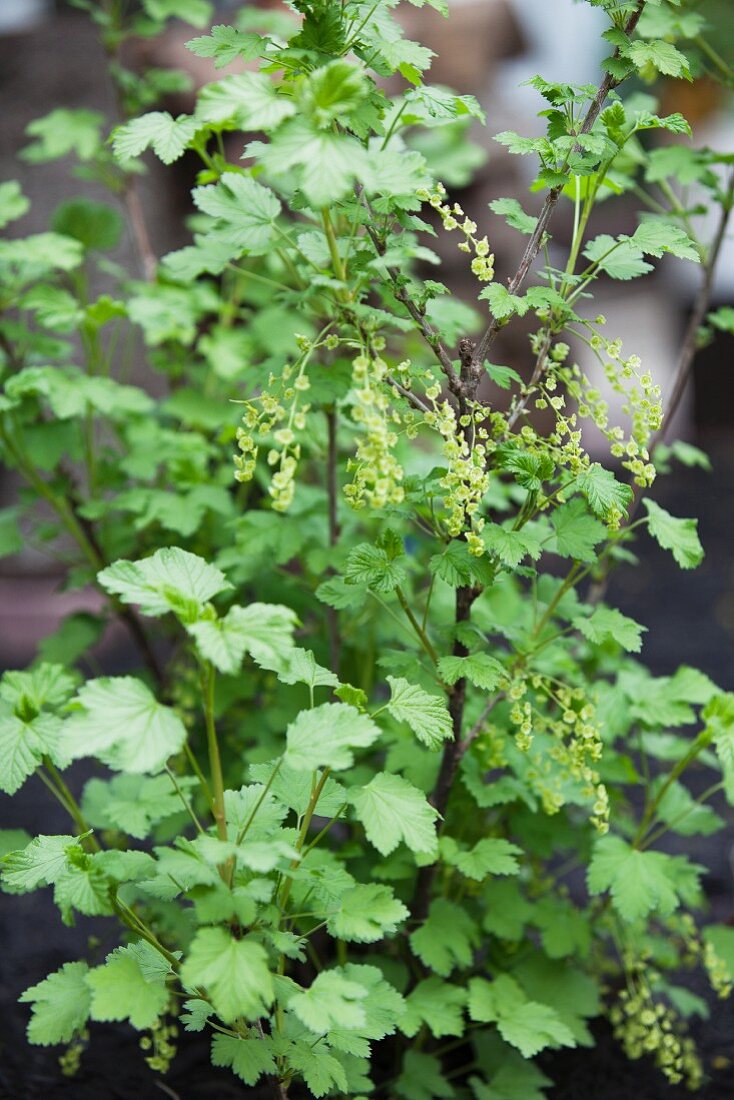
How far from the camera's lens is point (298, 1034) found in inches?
43.4

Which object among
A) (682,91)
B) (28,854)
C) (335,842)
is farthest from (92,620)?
(682,91)

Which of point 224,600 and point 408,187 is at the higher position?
point 408,187

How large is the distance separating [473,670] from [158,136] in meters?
0.71

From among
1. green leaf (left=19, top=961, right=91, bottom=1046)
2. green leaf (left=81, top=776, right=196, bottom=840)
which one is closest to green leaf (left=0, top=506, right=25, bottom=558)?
green leaf (left=81, top=776, right=196, bottom=840)

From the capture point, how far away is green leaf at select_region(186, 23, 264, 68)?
110 cm

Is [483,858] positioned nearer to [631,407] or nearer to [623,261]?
[631,407]

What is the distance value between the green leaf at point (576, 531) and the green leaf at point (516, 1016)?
64 centimetres

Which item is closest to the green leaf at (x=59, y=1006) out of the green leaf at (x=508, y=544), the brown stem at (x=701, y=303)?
the green leaf at (x=508, y=544)

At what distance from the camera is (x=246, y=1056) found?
3.46ft

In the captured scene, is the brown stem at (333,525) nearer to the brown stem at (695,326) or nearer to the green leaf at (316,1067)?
the brown stem at (695,326)

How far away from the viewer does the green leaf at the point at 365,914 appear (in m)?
1.02

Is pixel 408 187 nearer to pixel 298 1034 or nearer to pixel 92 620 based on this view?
pixel 298 1034

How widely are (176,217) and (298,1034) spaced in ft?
9.23

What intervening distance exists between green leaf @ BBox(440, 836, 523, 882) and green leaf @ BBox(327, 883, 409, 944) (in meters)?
0.27
